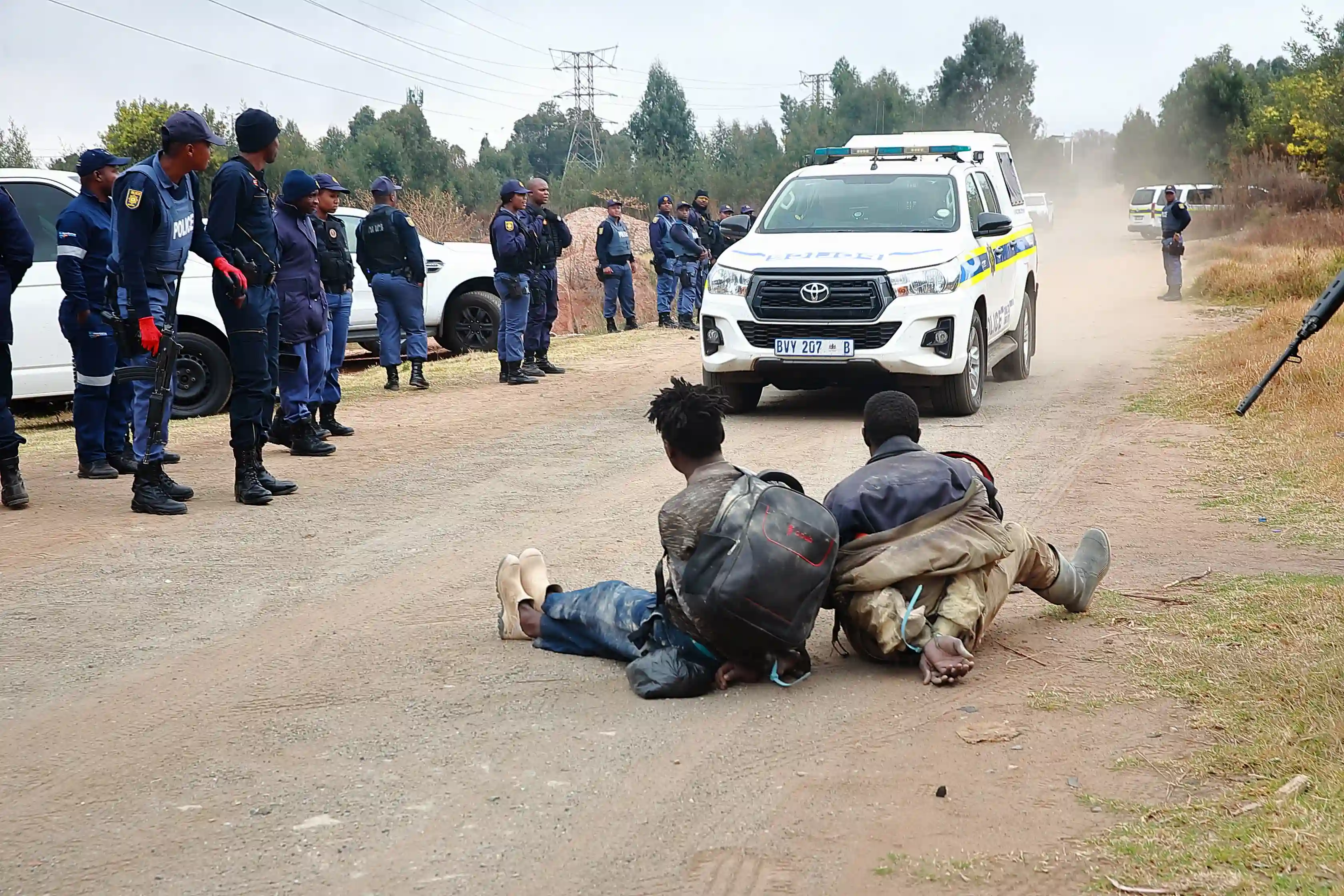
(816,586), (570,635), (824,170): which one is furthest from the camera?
(824,170)

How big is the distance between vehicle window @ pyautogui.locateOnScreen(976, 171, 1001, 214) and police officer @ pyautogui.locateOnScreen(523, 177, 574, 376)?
4.40 metres

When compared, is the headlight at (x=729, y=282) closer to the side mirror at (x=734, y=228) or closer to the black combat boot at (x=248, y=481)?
the side mirror at (x=734, y=228)

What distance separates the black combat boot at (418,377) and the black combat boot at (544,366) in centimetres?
150

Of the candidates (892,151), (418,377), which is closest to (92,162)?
(418,377)

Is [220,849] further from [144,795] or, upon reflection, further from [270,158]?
[270,158]

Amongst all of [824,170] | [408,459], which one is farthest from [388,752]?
[824,170]

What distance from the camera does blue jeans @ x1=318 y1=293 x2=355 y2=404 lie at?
10.7 metres

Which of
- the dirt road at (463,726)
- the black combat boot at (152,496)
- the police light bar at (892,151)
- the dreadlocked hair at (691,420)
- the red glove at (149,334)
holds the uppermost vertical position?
the police light bar at (892,151)

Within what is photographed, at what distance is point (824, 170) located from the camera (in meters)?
12.5

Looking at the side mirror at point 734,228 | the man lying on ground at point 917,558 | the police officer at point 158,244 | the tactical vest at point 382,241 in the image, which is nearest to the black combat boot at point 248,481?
the police officer at point 158,244

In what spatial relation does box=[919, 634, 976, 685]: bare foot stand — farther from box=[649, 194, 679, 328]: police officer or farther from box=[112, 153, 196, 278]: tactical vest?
box=[649, 194, 679, 328]: police officer

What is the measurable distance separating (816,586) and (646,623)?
2.09ft

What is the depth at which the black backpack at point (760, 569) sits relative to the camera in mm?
4453

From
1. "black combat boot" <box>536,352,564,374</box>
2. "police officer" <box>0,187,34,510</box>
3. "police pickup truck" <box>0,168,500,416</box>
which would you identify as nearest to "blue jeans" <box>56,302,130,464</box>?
"police officer" <box>0,187,34,510</box>
